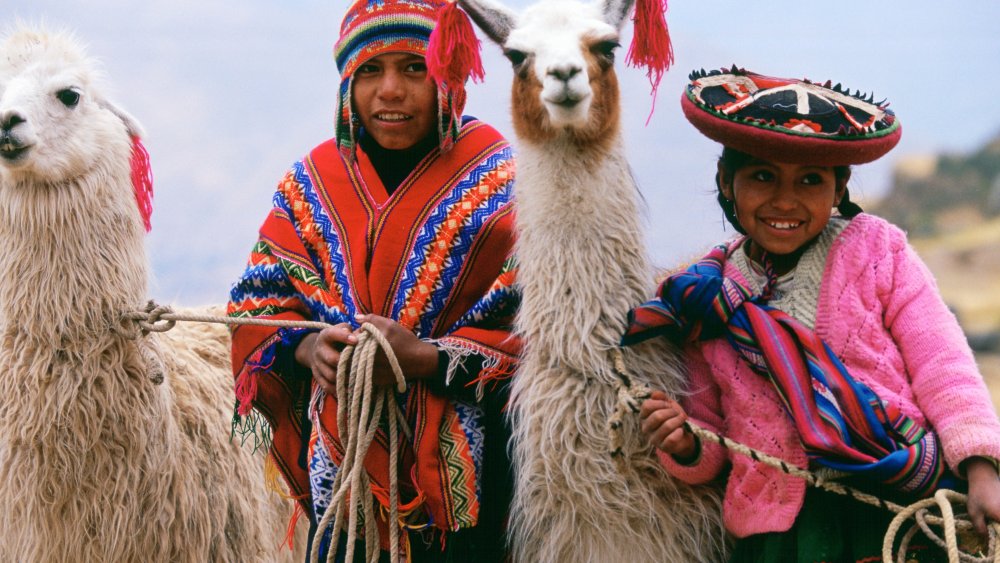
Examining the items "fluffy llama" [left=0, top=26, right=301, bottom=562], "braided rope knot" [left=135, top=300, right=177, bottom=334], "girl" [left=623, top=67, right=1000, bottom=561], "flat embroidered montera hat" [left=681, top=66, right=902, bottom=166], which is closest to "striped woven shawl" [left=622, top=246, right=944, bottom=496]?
"girl" [left=623, top=67, right=1000, bottom=561]

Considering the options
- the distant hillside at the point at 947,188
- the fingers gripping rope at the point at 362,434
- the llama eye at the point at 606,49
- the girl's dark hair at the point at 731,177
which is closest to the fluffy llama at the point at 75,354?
the fingers gripping rope at the point at 362,434

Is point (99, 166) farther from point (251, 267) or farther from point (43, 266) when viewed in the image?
point (251, 267)

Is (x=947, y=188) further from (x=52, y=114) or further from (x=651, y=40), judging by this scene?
(x=52, y=114)

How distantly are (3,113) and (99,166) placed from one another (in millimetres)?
291

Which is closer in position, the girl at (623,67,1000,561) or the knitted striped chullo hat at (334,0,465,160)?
the girl at (623,67,1000,561)

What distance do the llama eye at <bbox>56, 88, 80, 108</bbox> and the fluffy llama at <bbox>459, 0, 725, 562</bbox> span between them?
129 cm

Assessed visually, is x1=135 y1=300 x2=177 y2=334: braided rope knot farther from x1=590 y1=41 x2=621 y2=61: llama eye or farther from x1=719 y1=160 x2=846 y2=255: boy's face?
x1=719 y1=160 x2=846 y2=255: boy's face

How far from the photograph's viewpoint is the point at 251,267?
2.47 metres

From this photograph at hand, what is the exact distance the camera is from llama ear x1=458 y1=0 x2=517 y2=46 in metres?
2.27

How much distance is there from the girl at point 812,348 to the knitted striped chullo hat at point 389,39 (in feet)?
1.88

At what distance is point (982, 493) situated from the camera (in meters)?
1.77

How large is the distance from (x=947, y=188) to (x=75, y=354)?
1803 centimetres

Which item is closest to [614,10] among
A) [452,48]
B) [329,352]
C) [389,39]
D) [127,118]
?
[452,48]

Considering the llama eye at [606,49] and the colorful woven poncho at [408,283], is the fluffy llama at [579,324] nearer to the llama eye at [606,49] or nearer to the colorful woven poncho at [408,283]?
the llama eye at [606,49]
